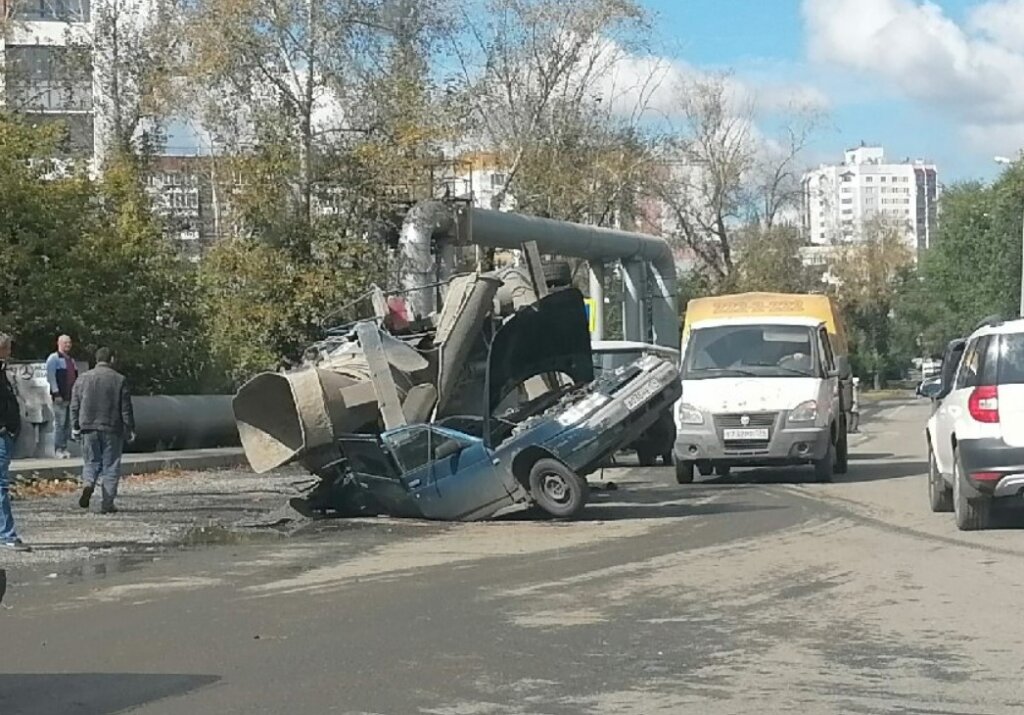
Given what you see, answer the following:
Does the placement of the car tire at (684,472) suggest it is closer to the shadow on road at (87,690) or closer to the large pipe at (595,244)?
the large pipe at (595,244)

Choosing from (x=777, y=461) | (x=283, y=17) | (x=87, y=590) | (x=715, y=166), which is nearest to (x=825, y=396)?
(x=777, y=461)

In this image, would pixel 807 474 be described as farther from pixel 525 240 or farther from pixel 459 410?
pixel 525 240

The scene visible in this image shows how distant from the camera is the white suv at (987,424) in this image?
13.3 m

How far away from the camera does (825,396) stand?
68.1 feet

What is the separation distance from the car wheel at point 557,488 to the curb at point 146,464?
7938 millimetres

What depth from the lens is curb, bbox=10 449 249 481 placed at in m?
21.1

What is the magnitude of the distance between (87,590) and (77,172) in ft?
56.9

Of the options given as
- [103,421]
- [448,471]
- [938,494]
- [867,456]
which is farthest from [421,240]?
[938,494]

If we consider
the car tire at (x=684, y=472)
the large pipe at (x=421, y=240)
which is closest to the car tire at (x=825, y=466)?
the car tire at (x=684, y=472)

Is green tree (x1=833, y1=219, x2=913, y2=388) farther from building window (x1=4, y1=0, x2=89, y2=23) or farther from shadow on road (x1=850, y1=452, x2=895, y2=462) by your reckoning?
shadow on road (x1=850, y1=452, x2=895, y2=462)

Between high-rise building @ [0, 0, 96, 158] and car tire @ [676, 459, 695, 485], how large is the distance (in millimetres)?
22059

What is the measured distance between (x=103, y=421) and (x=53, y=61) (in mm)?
26637

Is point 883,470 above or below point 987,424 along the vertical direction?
below

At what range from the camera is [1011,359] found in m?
13.5
